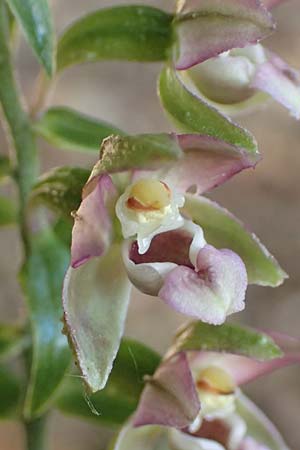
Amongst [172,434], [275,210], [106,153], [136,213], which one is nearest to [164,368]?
[172,434]

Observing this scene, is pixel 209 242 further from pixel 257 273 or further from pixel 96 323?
pixel 96 323

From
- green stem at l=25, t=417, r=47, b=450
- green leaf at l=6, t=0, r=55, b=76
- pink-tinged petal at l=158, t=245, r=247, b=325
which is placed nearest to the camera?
pink-tinged petal at l=158, t=245, r=247, b=325

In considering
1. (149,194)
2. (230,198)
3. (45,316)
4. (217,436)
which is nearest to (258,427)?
(217,436)

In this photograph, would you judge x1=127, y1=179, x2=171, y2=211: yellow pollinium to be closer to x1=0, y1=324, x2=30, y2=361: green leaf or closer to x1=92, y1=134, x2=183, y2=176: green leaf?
x1=92, y1=134, x2=183, y2=176: green leaf

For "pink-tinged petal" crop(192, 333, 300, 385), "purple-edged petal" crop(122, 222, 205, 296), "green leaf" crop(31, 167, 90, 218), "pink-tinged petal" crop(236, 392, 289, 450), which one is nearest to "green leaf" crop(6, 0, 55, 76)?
"green leaf" crop(31, 167, 90, 218)

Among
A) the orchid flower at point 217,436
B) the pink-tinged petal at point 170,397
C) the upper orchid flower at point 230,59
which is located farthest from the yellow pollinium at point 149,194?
the orchid flower at point 217,436

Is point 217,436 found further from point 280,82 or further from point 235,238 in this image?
point 280,82
